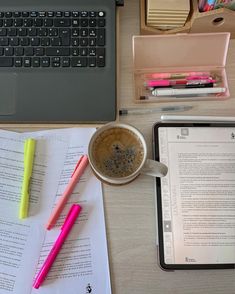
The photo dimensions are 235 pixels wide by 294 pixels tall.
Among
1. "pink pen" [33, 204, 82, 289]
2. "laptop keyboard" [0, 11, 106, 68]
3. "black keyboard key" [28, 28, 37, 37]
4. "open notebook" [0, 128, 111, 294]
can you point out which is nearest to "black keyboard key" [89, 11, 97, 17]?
"laptop keyboard" [0, 11, 106, 68]

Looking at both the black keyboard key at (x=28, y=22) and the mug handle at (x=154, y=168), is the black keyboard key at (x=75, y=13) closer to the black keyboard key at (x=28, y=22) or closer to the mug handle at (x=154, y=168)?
the black keyboard key at (x=28, y=22)

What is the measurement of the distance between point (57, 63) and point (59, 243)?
297 mm

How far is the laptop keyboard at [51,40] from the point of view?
24.5 inches

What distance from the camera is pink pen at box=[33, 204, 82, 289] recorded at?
1.75ft

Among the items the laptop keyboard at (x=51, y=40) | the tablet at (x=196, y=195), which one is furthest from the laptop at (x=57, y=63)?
the tablet at (x=196, y=195)

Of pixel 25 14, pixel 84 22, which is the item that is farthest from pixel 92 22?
pixel 25 14

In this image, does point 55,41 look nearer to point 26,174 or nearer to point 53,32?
point 53,32

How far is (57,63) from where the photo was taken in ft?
2.04

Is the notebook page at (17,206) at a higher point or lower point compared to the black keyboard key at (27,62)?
lower

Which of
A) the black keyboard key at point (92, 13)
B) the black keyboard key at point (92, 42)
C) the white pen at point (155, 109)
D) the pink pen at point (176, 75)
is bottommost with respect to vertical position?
the white pen at point (155, 109)

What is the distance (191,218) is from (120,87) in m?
0.25

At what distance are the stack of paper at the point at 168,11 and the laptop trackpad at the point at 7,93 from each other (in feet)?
0.84

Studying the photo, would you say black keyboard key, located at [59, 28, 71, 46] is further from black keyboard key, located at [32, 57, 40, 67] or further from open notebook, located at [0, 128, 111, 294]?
open notebook, located at [0, 128, 111, 294]

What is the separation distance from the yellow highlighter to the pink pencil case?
0.19m
